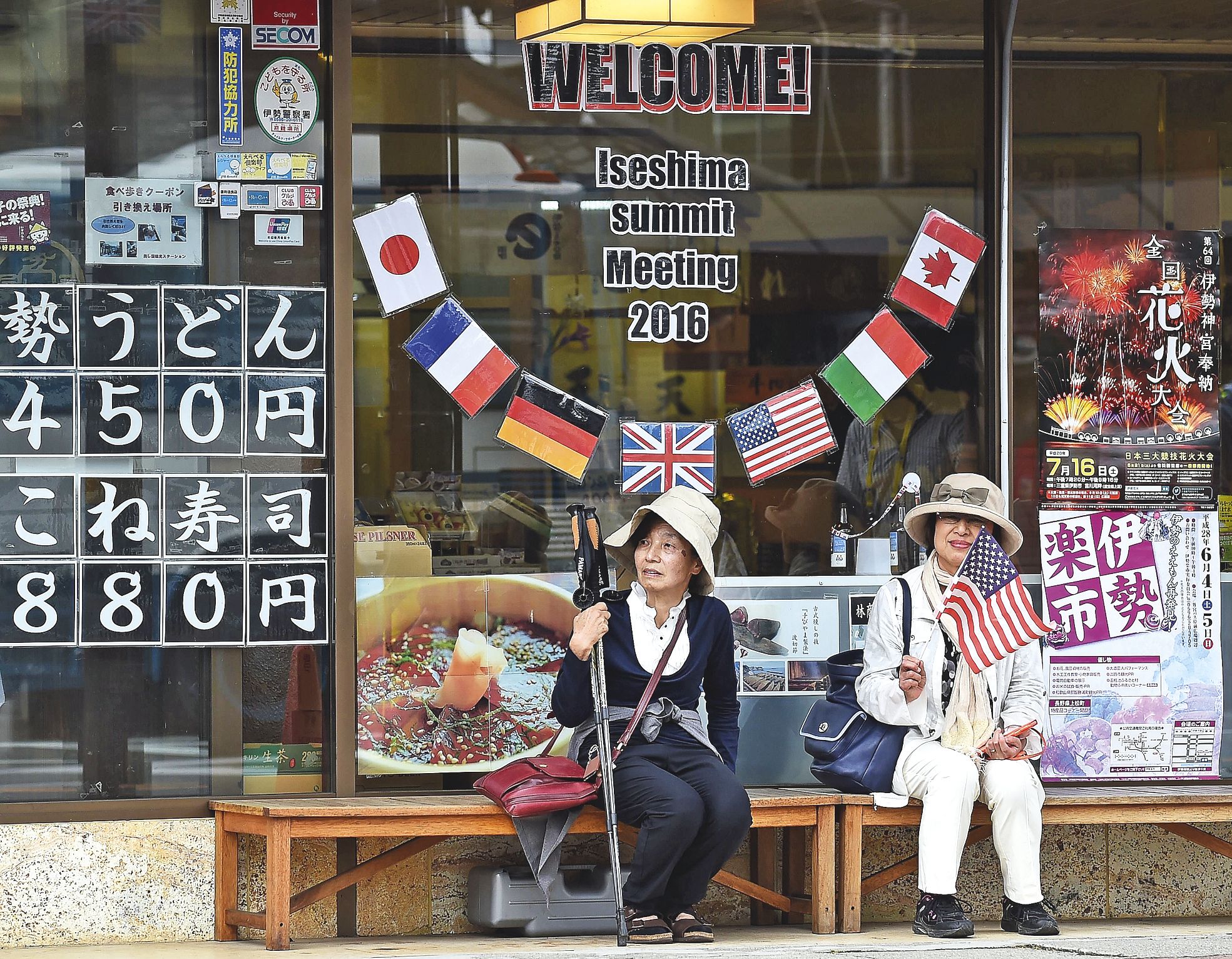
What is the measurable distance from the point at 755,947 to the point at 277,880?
167cm

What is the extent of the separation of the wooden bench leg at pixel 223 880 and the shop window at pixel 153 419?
0.70ft

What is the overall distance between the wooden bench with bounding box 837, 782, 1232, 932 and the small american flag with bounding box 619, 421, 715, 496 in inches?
56.1

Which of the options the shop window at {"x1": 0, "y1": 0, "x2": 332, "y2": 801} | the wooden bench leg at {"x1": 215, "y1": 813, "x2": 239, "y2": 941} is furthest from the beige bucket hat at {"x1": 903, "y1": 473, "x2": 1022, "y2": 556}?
the wooden bench leg at {"x1": 215, "y1": 813, "x2": 239, "y2": 941}

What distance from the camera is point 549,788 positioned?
601 cm

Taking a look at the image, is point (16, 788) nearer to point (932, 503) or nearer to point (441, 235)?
point (441, 235)

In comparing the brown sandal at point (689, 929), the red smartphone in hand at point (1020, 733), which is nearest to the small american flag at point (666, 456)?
the red smartphone in hand at point (1020, 733)

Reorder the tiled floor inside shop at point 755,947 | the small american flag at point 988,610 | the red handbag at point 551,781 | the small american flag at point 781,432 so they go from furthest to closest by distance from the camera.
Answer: the small american flag at point 781,432, the small american flag at point 988,610, the red handbag at point 551,781, the tiled floor inside shop at point 755,947

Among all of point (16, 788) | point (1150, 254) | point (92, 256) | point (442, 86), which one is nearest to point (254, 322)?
point (92, 256)

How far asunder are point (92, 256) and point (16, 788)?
6.50ft

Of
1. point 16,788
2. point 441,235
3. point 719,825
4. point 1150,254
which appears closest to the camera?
point 719,825

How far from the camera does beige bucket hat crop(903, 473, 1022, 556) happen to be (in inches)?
256

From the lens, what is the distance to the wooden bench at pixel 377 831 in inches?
239

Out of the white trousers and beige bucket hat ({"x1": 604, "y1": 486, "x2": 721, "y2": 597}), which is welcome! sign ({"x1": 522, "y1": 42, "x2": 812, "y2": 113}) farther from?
the white trousers

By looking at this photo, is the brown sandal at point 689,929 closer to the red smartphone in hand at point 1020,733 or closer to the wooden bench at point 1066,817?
the wooden bench at point 1066,817
